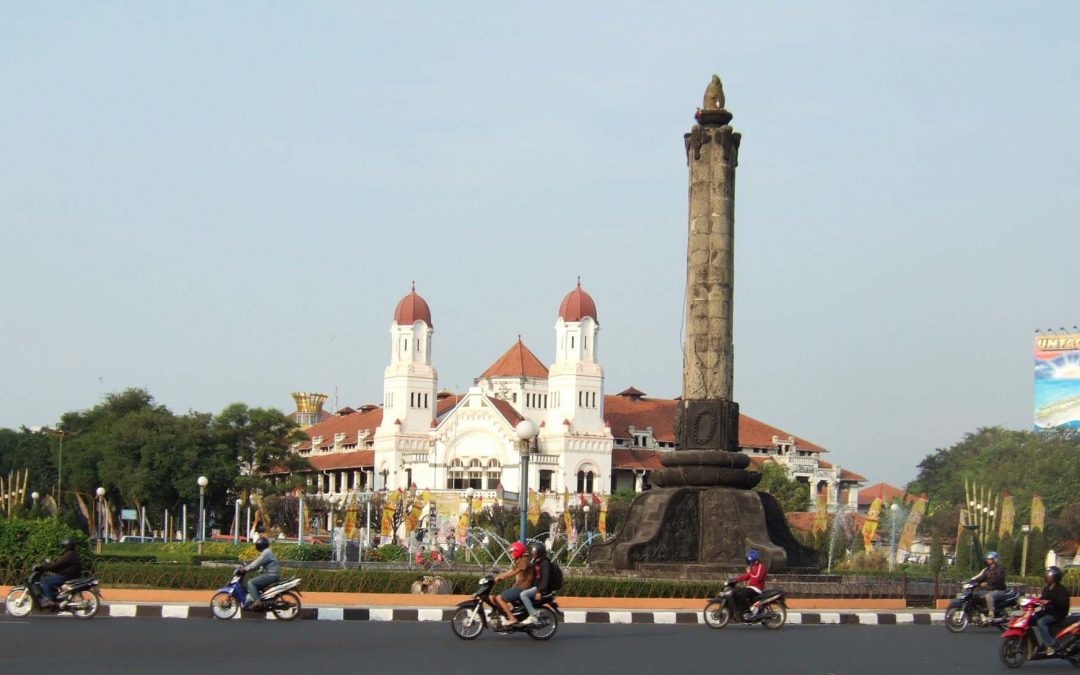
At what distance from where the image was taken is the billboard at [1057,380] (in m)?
75.3

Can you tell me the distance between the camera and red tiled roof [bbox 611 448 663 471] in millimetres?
104988

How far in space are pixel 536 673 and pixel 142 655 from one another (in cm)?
313

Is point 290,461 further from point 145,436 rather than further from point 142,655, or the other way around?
point 142,655

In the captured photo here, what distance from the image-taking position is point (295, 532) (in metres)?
77.9

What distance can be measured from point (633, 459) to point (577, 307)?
10.4 m

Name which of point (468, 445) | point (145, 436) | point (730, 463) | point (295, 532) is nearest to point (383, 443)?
point (468, 445)

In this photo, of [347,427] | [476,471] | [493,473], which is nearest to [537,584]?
[493,473]

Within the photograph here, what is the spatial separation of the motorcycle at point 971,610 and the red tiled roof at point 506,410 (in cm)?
8279

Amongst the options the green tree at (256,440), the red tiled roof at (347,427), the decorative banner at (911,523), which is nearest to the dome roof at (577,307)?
the red tiled roof at (347,427)

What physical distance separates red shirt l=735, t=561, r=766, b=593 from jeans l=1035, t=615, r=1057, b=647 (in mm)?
3872

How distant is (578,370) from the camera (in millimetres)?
104750

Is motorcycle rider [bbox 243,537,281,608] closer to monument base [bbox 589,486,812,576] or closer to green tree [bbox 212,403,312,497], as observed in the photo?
monument base [bbox 589,486,812,576]

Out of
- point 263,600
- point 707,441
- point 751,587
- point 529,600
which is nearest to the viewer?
point 529,600

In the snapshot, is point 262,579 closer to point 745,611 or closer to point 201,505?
A: point 745,611
